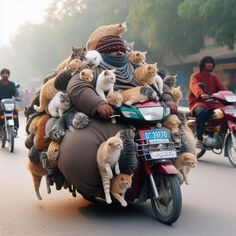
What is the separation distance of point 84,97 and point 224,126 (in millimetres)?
4306

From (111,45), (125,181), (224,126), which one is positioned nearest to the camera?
(125,181)

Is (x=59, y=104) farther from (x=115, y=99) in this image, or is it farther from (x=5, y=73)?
(x=5, y=73)

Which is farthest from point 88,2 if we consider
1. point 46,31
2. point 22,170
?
point 22,170

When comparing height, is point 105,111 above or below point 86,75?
below

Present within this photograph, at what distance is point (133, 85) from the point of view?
207 inches

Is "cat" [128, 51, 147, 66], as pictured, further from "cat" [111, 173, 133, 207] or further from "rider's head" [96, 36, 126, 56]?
"cat" [111, 173, 133, 207]

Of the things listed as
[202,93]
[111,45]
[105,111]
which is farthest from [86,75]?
[202,93]

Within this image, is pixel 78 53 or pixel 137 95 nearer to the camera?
pixel 137 95

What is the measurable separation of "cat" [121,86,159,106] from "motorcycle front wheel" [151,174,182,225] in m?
0.73

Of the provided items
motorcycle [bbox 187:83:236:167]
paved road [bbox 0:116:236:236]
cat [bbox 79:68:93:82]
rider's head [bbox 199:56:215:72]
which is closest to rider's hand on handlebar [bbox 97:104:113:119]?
cat [bbox 79:68:93:82]

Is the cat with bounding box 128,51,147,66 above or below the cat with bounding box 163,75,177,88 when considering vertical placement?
above

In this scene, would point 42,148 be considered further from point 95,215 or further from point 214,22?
point 214,22

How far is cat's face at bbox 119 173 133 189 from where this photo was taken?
460 centimetres

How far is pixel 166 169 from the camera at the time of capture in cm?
468
